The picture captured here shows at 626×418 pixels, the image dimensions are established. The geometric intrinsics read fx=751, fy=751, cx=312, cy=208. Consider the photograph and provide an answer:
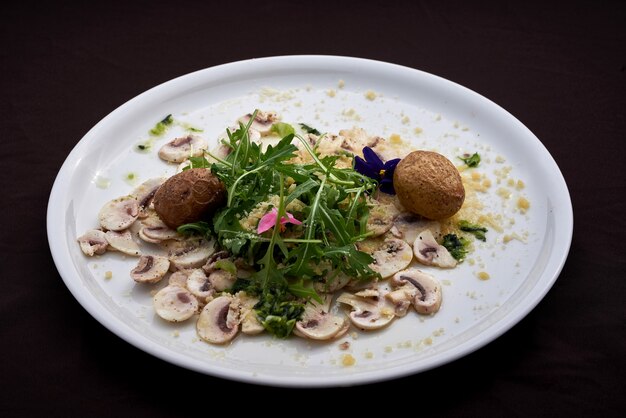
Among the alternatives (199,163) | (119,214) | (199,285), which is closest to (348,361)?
(199,285)

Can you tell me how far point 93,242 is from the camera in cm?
340

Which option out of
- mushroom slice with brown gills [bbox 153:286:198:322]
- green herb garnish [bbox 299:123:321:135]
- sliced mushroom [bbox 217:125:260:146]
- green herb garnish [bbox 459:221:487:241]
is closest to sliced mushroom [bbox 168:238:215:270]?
mushroom slice with brown gills [bbox 153:286:198:322]

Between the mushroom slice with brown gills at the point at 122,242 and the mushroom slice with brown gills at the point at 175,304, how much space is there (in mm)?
320

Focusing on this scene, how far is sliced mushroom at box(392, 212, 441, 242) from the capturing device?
11.3 ft

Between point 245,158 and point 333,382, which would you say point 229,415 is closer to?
point 333,382

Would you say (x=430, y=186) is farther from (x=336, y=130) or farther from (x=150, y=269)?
(x=150, y=269)

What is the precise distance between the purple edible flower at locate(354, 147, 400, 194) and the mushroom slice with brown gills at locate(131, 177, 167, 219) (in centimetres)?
99

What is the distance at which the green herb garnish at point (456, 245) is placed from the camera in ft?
11.0

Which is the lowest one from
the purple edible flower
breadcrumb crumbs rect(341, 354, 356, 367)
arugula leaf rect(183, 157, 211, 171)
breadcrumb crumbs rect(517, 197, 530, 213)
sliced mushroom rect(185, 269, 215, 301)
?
sliced mushroom rect(185, 269, 215, 301)

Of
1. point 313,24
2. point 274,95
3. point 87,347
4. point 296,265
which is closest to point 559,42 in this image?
point 313,24

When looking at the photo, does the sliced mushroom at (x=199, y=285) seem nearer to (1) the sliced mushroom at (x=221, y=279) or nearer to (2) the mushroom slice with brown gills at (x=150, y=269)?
(1) the sliced mushroom at (x=221, y=279)

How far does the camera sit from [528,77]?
484 centimetres

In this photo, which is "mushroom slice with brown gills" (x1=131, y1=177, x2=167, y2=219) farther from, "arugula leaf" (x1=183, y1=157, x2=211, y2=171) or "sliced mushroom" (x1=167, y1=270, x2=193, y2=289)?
"sliced mushroom" (x1=167, y1=270, x2=193, y2=289)

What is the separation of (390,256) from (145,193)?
4.09 feet
